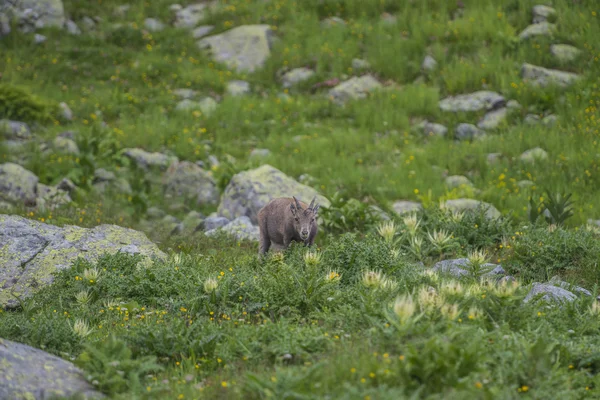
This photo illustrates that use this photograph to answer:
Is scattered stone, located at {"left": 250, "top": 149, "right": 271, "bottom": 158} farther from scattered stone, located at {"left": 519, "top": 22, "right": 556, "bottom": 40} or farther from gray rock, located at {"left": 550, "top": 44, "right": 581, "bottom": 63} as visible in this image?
gray rock, located at {"left": 550, "top": 44, "right": 581, "bottom": 63}

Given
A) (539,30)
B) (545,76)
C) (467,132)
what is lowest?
(467,132)

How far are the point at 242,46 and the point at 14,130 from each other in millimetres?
8737

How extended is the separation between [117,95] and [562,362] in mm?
18661

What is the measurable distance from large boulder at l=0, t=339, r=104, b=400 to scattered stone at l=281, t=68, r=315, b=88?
17391mm

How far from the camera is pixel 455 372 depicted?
19.5 feet

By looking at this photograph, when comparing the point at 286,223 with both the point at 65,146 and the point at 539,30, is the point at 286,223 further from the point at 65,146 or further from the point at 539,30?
the point at 539,30

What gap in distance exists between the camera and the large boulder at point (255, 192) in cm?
1630

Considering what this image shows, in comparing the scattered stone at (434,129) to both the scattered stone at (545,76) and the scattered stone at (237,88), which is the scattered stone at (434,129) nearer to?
the scattered stone at (545,76)

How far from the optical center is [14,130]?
20.0m

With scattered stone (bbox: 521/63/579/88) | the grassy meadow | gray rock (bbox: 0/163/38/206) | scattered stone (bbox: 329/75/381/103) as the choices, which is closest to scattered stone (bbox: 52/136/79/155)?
the grassy meadow

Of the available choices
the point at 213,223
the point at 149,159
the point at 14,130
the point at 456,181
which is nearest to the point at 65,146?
the point at 14,130

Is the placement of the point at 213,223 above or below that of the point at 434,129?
above

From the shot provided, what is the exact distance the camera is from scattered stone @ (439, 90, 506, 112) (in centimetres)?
2052

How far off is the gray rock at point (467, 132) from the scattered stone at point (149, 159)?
328 inches
